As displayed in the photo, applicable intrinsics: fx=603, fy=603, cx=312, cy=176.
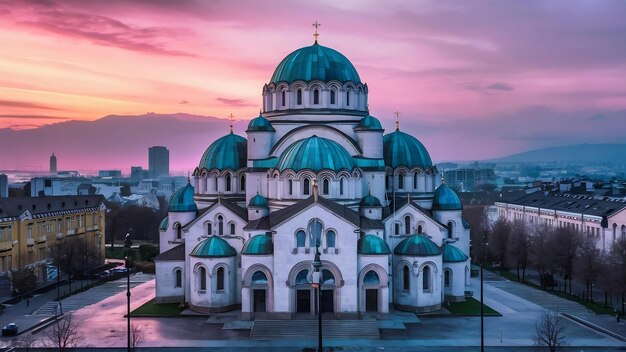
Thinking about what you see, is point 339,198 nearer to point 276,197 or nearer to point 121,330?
point 276,197

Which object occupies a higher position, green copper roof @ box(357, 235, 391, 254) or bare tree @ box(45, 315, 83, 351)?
green copper roof @ box(357, 235, 391, 254)

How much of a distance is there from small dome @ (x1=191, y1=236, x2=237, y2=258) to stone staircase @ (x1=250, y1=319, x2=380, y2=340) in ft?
22.7

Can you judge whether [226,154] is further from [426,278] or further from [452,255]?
[452,255]

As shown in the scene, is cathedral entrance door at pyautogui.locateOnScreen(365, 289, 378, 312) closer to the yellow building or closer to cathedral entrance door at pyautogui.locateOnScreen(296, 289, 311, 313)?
cathedral entrance door at pyautogui.locateOnScreen(296, 289, 311, 313)

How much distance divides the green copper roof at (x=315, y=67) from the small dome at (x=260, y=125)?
4312mm

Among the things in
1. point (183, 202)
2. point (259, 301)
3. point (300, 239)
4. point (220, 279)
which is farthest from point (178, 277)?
point (300, 239)

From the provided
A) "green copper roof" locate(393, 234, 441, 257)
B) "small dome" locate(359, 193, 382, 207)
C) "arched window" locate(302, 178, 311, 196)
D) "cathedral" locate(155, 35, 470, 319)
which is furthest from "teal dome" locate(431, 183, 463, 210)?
"arched window" locate(302, 178, 311, 196)

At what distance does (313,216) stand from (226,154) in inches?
559

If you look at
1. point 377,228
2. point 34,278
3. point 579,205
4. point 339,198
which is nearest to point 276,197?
point 339,198

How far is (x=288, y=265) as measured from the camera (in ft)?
146

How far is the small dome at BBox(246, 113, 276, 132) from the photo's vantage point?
53312mm

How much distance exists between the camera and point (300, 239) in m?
44.8

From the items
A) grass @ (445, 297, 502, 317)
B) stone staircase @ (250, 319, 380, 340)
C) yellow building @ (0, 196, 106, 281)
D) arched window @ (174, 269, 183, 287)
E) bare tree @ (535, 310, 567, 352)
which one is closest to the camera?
bare tree @ (535, 310, 567, 352)

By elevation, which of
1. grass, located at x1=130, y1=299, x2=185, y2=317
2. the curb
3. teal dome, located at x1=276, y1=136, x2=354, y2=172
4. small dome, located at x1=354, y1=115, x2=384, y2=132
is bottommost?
the curb
